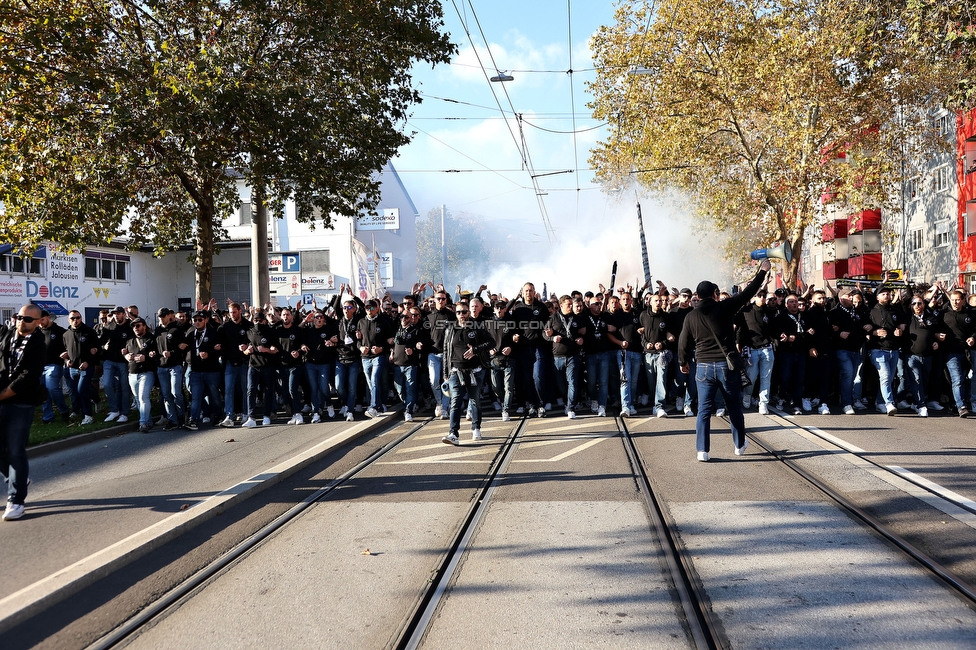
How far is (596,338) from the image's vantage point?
37.6 feet

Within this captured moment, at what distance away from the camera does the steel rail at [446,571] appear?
146 inches

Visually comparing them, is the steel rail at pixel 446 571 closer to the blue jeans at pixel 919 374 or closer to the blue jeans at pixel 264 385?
the blue jeans at pixel 264 385

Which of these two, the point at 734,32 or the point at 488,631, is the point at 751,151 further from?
the point at 488,631

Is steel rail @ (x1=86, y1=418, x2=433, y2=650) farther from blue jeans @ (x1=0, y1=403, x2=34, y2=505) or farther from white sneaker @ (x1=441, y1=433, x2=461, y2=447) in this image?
blue jeans @ (x1=0, y1=403, x2=34, y2=505)

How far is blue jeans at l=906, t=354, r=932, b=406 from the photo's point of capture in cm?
1070

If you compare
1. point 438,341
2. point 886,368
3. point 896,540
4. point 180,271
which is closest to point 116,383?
point 438,341

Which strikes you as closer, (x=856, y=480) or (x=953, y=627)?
(x=953, y=627)

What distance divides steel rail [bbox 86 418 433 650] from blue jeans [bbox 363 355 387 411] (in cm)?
360

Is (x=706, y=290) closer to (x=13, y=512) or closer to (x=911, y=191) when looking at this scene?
(x=13, y=512)

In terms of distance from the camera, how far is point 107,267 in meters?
30.7

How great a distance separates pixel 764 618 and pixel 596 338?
7778mm

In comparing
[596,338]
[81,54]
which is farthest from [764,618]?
[81,54]

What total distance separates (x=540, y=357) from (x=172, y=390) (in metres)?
5.56

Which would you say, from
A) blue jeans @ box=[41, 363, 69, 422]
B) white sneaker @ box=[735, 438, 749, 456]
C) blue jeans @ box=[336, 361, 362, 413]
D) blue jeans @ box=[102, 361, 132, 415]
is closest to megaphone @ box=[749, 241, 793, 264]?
white sneaker @ box=[735, 438, 749, 456]
